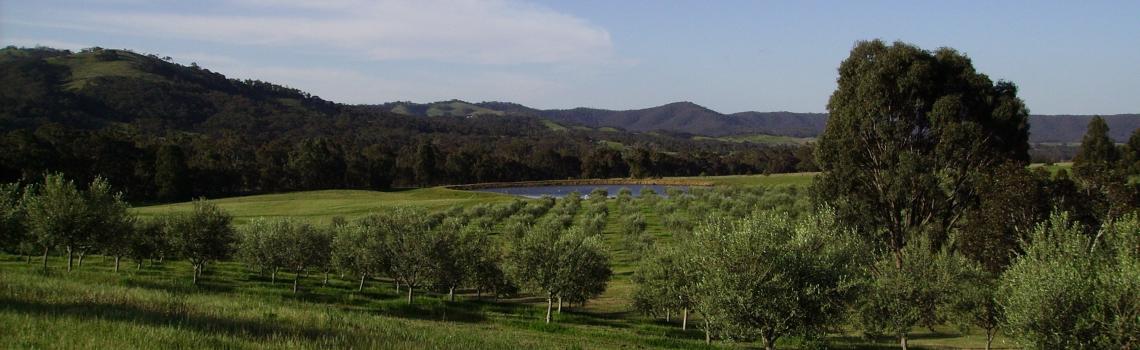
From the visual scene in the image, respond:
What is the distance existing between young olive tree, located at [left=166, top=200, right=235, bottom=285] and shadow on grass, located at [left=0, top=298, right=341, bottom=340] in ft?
90.7

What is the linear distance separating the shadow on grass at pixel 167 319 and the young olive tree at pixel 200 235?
27.6 m

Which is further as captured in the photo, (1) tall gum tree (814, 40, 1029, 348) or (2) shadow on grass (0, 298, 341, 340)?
(1) tall gum tree (814, 40, 1029, 348)

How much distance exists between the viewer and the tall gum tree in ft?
142

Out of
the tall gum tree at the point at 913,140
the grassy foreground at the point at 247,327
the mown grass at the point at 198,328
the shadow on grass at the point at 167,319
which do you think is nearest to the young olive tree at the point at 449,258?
the grassy foreground at the point at 247,327

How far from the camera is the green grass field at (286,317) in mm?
15531

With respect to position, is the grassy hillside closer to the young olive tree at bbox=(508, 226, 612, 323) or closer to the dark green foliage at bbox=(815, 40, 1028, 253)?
the young olive tree at bbox=(508, 226, 612, 323)

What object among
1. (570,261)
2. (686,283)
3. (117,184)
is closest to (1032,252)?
(686,283)

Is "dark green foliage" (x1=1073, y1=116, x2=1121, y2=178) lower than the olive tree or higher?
higher

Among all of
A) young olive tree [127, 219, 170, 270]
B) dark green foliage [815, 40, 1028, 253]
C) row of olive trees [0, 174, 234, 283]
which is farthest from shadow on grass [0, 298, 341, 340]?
dark green foliage [815, 40, 1028, 253]

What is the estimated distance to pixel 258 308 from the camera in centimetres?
2295

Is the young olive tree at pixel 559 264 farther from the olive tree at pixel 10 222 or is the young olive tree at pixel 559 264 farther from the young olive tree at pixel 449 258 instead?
the olive tree at pixel 10 222

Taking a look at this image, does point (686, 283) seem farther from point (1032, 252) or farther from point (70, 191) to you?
Answer: point (70, 191)

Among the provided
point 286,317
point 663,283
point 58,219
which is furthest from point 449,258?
point 58,219

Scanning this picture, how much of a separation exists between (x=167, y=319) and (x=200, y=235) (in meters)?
31.7
